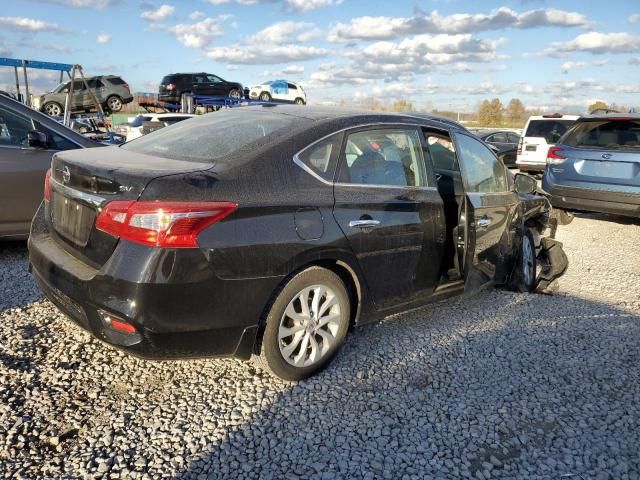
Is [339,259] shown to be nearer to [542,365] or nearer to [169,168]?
[169,168]

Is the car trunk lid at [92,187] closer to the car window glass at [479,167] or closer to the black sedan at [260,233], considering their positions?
the black sedan at [260,233]

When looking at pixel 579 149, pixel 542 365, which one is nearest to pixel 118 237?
pixel 542 365

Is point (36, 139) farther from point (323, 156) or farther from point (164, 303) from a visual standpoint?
point (164, 303)

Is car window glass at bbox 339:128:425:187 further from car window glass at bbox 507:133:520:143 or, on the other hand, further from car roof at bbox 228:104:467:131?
car window glass at bbox 507:133:520:143

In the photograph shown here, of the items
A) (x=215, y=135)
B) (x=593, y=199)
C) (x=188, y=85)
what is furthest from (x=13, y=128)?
(x=188, y=85)

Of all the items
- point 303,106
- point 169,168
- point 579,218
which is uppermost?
point 303,106

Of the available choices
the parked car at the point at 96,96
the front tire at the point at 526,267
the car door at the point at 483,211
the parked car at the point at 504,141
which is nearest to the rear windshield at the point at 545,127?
the parked car at the point at 504,141

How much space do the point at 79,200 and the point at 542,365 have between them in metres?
3.14

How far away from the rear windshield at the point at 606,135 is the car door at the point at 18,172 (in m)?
7.30

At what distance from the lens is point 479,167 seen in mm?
4523

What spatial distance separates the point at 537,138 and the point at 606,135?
6746mm

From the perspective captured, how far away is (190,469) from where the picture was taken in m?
2.41

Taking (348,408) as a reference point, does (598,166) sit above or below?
above

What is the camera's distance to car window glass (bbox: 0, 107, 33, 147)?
17.3 feet
